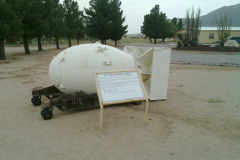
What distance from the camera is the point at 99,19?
32.7 metres

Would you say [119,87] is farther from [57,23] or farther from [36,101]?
[57,23]

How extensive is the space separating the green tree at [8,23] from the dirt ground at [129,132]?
10832 mm

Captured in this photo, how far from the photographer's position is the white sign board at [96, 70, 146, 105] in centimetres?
441

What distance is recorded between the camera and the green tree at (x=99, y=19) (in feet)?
107

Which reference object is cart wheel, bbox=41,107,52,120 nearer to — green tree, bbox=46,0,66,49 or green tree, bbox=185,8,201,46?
green tree, bbox=46,0,66,49

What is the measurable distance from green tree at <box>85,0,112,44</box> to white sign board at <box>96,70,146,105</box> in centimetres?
2894

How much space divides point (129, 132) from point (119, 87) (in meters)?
0.99

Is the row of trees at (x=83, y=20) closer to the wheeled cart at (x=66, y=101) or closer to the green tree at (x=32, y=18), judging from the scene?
the green tree at (x=32, y=18)

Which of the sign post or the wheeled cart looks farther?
the wheeled cart

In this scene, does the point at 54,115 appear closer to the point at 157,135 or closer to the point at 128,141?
the point at 128,141

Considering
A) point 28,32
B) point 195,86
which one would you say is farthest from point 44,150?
point 28,32

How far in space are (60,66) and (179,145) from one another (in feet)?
11.0

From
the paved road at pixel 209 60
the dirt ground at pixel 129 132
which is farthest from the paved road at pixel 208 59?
the dirt ground at pixel 129 132

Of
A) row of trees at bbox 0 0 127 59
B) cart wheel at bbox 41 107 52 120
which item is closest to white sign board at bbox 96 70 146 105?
cart wheel at bbox 41 107 52 120
